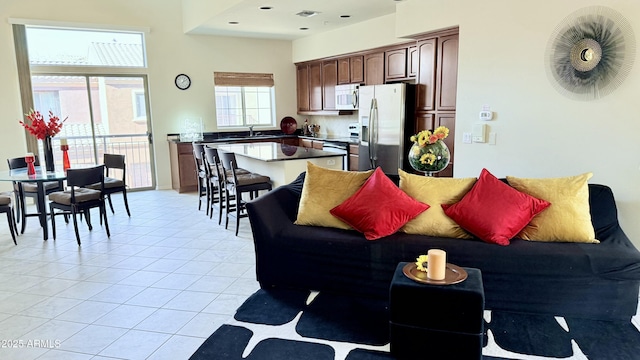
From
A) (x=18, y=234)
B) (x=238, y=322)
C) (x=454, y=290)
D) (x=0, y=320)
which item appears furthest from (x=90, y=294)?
(x=454, y=290)

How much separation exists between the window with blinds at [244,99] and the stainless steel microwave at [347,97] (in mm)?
1701

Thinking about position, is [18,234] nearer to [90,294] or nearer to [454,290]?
[90,294]

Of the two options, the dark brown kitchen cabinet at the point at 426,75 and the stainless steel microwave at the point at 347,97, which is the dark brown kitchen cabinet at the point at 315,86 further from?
the dark brown kitchen cabinet at the point at 426,75

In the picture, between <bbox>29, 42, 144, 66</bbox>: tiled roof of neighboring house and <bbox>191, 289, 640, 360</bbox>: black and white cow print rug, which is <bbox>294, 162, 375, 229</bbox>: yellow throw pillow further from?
<bbox>29, 42, 144, 66</bbox>: tiled roof of neighboring house

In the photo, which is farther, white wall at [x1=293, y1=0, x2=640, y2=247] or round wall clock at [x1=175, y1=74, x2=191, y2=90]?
round wall clock at [x1=175, y1=74, x2=191, y2=90]

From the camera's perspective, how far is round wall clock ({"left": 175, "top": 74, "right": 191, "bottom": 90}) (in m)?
7.47

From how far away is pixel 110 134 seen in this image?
23.6 feet

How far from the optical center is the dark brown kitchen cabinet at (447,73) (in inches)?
195

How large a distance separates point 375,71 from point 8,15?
532 centimetres

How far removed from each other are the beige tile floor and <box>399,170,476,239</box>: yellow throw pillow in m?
1.40

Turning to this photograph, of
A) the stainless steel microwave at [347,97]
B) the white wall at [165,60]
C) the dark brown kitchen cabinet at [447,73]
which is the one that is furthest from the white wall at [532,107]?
the white wall at [165,60]

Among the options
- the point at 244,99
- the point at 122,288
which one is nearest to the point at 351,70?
the point at 244,99

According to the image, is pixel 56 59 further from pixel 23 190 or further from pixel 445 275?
pixel 445 275

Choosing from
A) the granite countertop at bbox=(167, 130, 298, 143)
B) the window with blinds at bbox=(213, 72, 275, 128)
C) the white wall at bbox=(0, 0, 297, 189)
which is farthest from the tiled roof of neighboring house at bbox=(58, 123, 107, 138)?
the window with blinds at bbox=(213, 72, 275, 128)
